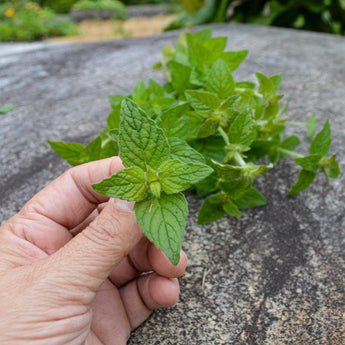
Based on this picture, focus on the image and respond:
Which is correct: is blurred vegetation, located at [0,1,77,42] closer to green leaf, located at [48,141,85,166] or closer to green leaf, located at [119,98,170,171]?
green leaf, located at [48,141,85,166]

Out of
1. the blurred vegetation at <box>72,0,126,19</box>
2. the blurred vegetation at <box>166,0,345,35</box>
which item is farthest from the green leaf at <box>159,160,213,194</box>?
the blurred vegetation at <box>72,0,126,19</box>

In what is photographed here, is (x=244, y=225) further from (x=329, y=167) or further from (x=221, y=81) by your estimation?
(x=221, y=81)

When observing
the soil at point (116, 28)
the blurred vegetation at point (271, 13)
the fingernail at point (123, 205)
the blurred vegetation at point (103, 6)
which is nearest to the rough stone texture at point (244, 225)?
the fingernail at point (123, 205)

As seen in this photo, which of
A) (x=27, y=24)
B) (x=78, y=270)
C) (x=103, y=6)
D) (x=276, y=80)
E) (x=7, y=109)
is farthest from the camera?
(x=103, y=6)

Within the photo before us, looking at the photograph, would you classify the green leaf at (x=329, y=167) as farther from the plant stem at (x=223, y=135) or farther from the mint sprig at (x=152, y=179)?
the mint sprig at (x=152, y=179)

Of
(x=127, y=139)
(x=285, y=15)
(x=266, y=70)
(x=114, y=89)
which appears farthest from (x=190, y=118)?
(x=285, y=15)

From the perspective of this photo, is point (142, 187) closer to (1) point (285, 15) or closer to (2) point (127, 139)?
(2) point (127, 139)

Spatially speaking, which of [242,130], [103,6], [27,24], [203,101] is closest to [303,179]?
[242,130]
